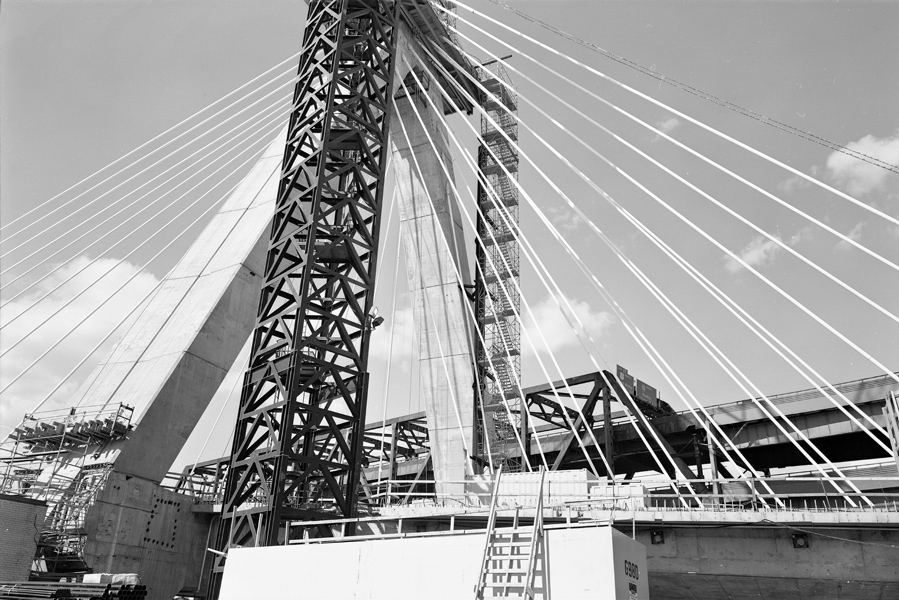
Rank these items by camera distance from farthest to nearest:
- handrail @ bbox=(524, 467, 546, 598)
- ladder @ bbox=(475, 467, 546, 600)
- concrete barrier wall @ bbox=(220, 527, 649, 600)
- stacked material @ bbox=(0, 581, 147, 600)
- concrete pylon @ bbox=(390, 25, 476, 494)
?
1. concrete pylon @ bbox=(390, 25, 476, 494)
2. stacked material @ bbox=(0, 581, 147, 600)
3. ladder @ bbox=(475, 467, 546, 600)
4. concrete barrier wall @ bbox=(220, 527, 649, 600)
5. handrail @ bbox=(524, 467, 546, 598)

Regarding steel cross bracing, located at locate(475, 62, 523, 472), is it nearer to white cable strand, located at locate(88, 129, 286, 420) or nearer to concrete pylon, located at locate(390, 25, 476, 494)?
concrete pylon, located at locate(390, 25, 476, 494)

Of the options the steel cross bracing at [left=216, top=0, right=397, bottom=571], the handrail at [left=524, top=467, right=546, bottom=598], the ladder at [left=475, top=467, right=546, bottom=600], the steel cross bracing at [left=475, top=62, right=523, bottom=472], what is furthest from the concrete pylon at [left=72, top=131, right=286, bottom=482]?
the handrail at [left=524, top=467, right=546, bottom=598]

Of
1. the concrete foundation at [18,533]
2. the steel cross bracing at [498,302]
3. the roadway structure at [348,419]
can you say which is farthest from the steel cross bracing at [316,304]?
the steel cross bracing at [498,302]

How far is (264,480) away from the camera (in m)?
18.9

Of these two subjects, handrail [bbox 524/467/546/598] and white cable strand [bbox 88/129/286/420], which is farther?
white cable strand [bbox 88/129/286/420]

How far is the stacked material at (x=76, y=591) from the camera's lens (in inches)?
671

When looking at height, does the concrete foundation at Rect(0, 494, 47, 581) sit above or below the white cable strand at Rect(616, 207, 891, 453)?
below

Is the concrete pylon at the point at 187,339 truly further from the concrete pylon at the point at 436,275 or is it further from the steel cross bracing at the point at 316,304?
the concrete pylon at the point at 436,275

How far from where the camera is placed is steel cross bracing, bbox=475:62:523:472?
108 ft

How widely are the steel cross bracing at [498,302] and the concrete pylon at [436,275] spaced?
131cm

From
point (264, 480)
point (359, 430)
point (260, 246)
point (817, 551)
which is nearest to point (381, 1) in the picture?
point (260, 246)

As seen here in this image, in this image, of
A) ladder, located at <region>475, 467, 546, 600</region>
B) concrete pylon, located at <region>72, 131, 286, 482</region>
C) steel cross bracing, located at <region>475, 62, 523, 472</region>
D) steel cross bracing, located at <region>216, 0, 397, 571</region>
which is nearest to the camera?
ladder, located at <region>475, 467, 546, 600</region>

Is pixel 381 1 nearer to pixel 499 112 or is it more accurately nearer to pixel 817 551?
pixel 499 112

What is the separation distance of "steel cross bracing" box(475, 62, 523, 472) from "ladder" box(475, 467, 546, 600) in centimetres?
1804
